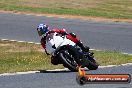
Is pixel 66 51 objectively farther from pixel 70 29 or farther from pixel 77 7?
pixel 77 7

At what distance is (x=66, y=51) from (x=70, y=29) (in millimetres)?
13546

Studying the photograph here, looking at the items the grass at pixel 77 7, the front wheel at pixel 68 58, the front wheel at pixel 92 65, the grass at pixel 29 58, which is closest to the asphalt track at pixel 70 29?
the front wheel at pixel 92 65

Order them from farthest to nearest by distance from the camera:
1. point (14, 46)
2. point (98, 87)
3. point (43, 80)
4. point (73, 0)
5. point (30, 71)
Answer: point (73, 0) → point (14, 46) → point (30, 71) → point (43, 80) → point (98, 87)

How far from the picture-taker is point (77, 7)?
37.2 m

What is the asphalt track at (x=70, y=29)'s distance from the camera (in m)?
12.1

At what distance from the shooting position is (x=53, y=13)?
Answer: 109ft

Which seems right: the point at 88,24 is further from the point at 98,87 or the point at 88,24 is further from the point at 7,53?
the point at 98,87

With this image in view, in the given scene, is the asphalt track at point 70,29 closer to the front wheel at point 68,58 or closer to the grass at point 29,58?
the front wheel at point 68,58

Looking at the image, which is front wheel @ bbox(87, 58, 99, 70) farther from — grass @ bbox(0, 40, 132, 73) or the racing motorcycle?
grass @ bbox(0, 40, 132, 73)

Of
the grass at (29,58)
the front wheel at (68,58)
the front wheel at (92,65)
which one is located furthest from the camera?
the grass at (29,58)

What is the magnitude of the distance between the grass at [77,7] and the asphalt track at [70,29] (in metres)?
3.05

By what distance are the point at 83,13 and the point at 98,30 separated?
7.11 metres

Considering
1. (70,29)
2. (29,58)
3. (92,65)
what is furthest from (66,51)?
(70,29)

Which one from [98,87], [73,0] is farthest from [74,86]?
[73,0]
